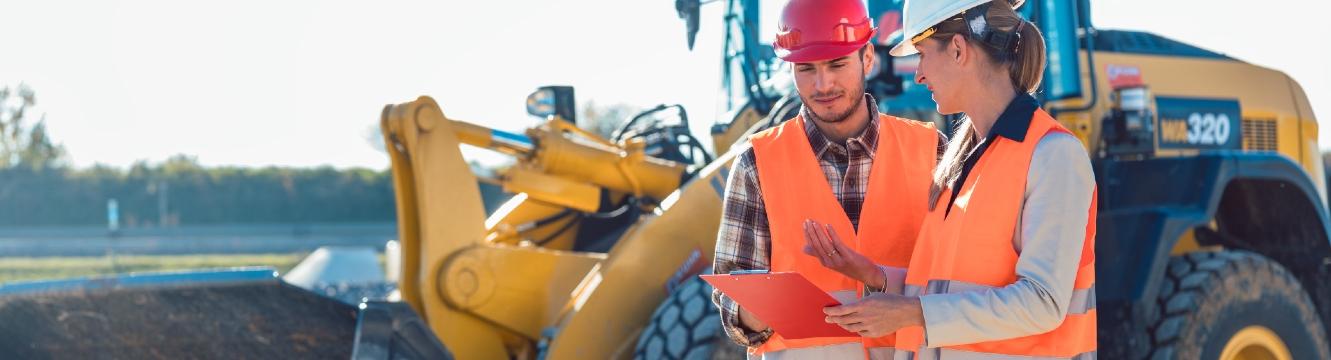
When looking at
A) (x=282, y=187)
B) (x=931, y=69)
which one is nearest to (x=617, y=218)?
(x=931, y=69)

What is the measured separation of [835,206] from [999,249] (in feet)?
1.96

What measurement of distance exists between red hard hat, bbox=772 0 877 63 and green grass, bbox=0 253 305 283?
58.0ft

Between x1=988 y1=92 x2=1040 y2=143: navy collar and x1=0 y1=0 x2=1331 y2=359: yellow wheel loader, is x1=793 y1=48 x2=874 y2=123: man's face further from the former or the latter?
x1=0 y1=0 x2=1331 y2=359: yellow wheel loader

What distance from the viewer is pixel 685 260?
5.19 meters

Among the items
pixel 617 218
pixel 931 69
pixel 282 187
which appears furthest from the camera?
pixel 282 187

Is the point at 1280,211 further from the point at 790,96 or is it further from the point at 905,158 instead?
the point at 905,158

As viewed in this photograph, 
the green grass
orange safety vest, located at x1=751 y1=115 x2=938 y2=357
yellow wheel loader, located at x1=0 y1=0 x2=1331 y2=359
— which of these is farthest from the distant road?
orange safety vest, located at x1=751 y1=115 x2=938 y2=357

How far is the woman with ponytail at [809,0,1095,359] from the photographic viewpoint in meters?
2.49

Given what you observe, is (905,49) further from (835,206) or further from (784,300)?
(784,300)

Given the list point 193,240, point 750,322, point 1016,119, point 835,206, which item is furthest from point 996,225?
point 193,240

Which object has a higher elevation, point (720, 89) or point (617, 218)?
point (720, 89)

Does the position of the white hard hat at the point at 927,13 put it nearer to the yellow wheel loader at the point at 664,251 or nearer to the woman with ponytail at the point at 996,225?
the woman with ponytail at the point at 996,225

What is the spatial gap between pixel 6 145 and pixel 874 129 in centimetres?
3829

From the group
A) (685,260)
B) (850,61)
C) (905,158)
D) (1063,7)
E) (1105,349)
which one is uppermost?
(1063,7)
